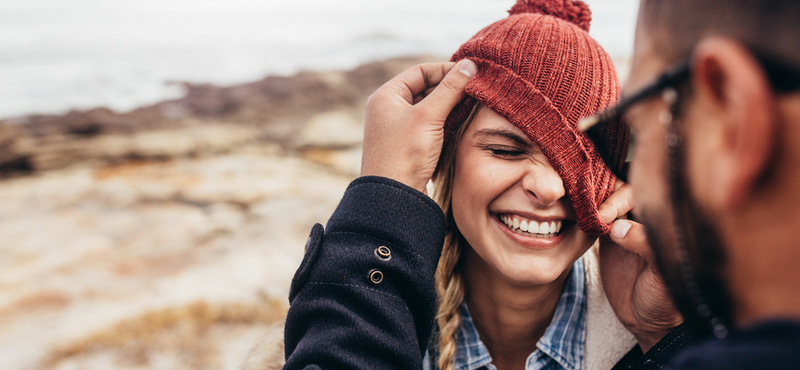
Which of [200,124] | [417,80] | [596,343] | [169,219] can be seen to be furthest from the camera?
[200,124]

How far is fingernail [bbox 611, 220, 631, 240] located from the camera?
185cm

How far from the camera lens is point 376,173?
182 cm

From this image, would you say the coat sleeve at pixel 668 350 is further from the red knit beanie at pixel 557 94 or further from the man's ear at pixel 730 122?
the man's ear at pixel 730 122

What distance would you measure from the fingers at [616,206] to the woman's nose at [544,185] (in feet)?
0.56

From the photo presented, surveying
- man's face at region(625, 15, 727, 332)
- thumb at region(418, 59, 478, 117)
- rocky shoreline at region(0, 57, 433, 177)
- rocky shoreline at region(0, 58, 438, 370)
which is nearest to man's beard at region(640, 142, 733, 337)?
man's face at region(625, 15, 727, 332)

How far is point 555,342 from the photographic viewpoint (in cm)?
214

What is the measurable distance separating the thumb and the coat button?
0.67 meters

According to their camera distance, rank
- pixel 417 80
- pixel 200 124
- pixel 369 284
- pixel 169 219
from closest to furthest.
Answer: pixel 369 284, pixel 417 80, pixel 169 219, pixel 200 124

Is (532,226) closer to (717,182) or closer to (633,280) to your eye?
(633,280)

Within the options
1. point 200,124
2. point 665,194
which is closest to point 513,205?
point 665,194

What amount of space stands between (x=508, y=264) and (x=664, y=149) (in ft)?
3.75

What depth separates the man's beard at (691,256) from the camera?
0.84 m

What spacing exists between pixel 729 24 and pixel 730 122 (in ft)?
0.56

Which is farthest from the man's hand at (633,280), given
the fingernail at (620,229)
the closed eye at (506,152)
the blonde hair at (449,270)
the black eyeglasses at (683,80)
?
the black eyeglasses at (683,80)
